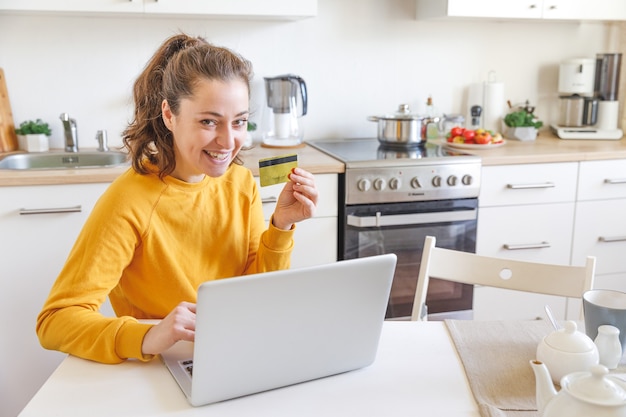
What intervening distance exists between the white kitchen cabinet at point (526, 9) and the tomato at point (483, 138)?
49 centimetres

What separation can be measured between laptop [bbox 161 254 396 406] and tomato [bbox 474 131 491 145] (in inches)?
74.5

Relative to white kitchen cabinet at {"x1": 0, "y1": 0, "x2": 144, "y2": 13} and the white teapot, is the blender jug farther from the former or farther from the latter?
the white teapot

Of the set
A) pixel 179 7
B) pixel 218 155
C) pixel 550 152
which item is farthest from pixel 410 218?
pixel 218 155

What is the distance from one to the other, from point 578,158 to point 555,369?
186 centimetres

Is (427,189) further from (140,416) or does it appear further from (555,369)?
(140,416)

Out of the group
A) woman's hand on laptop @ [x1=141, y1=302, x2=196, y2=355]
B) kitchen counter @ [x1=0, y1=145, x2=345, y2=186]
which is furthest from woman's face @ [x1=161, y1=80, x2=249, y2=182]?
kitchen counter @ [x1=0, y1=145, x2=345, y2=186]

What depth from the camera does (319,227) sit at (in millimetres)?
2508

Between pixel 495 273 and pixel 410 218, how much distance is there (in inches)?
38.1

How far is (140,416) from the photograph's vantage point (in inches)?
37.6

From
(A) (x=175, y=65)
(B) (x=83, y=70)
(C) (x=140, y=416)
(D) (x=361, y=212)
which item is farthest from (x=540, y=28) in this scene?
(C) (x=140, y=416)

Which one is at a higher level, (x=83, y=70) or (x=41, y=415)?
(x=83, y=70)

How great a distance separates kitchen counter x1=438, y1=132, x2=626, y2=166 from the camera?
2.64 m

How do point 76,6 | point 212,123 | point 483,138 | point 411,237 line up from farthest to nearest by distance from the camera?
point 483,138 < point 411,237 < point 76,6 < point 212,123

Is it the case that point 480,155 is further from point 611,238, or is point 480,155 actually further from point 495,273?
point 495,273
